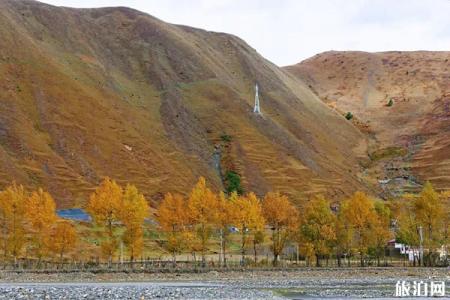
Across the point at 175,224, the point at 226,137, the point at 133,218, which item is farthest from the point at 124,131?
the point at 133,218

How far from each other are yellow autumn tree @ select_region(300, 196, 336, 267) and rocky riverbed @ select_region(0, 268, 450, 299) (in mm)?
9097

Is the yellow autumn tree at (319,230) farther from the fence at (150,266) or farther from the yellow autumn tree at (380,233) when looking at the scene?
the yellow autumn tree at (380,233)

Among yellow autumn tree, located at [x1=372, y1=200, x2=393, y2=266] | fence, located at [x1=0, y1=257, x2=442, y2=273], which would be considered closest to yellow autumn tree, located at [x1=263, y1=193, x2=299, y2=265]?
fence, located at [x1=0, y1=257, x2=442, y2=273]

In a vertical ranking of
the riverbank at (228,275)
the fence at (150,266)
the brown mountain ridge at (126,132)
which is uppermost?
the brown mountain ridge at (126,132)

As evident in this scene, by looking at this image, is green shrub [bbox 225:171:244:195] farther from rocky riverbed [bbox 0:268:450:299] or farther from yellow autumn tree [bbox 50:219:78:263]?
rocky riverbed [bbox 0:268:450:299]

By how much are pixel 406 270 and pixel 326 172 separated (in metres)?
91.7

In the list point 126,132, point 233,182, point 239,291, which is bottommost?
point 239,291

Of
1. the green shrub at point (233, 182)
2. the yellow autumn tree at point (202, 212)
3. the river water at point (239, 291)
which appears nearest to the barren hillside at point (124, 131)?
the green shrub at point (233, 182)

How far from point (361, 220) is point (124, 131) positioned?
77.6 meters

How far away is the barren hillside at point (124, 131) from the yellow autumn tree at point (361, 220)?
2118 inches

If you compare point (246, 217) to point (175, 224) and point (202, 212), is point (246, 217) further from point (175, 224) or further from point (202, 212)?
point (175, 224)

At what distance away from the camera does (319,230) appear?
94.4 metres

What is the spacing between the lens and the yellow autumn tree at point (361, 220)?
97.2 meters

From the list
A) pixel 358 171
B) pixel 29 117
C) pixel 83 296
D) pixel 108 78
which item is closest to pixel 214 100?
pixel 108 78
